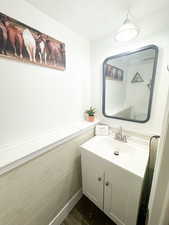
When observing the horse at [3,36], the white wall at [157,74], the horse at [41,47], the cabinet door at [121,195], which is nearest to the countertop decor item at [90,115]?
the white wall at [157,74]

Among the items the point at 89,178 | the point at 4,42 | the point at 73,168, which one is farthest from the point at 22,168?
the point at 4,42

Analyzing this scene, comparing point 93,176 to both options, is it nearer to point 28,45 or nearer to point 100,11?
point 28,45

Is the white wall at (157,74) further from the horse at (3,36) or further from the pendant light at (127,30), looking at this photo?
the horse at (3,36)

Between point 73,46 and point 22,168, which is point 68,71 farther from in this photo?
point 22,168

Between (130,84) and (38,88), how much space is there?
3.27 ft

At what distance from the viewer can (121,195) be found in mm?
889

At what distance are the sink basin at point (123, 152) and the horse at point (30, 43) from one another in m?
1.01

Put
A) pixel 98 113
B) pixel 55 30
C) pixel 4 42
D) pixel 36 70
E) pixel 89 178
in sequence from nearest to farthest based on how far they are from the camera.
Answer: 1. pixel 4 42
2. pixel 36 70
3. pixel 55 30
4. pixel 89 178
5. pixel 98 113

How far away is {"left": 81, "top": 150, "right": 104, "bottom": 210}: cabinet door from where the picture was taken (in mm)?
1009

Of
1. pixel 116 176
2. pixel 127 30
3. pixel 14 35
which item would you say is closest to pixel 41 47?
pixel 14 35

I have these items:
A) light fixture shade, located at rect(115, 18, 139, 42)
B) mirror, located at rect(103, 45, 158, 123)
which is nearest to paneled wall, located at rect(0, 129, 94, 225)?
mirror, located at rect(103, 45, 158, 123)

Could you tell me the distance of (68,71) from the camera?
46.7 inches

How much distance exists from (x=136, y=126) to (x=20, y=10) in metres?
1.53

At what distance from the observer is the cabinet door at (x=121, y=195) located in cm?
79
